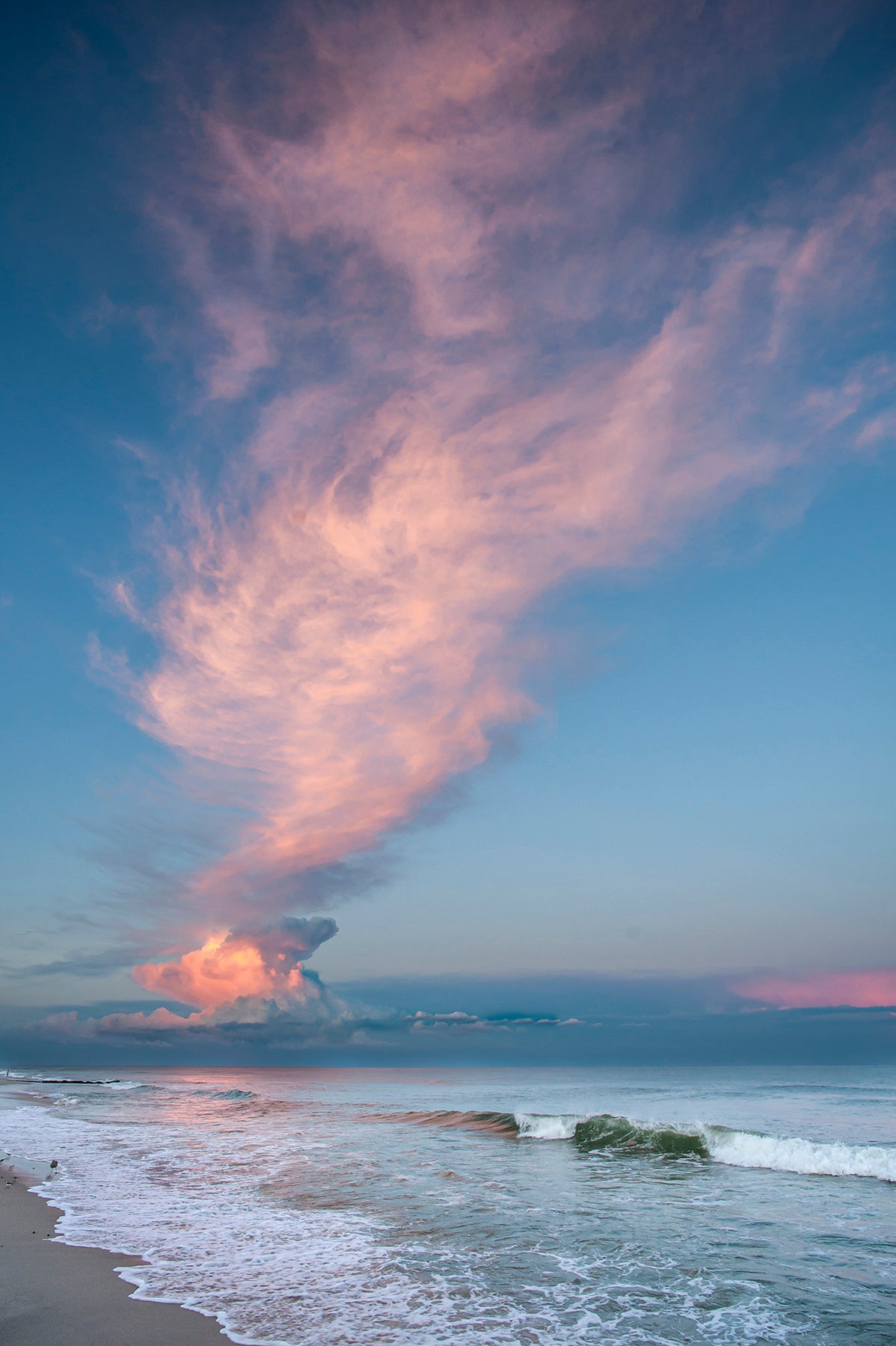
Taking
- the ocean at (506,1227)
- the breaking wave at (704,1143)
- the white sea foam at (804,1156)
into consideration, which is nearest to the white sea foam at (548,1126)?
the breaking wave at (704,1143)

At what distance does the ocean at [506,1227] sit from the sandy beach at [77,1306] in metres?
0.47

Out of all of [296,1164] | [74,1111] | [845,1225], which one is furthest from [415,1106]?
A: [845,1225]

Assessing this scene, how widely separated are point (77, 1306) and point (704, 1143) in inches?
1116

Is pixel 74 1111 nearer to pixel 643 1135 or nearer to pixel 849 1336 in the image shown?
pixel 643 1135

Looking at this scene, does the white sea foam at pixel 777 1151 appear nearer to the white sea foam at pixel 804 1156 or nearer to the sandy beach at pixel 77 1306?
the white sea foam at pixel 804 1156

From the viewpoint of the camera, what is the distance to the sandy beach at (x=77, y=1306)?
29.2ft

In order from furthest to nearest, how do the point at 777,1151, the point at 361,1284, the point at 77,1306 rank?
1. the point at 777,1151
2. the point at 361,1284
3. the point at 77,1306

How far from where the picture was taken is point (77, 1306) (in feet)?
32.5

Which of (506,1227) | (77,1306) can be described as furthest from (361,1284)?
(506,1227)

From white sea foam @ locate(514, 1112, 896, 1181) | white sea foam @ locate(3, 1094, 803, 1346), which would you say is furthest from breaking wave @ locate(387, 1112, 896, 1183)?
white sea foam @ locate(3, 1094, 803, 1346)

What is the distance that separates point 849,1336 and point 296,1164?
20.0 m

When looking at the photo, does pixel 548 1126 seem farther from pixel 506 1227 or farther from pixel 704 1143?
pixel 506 1227

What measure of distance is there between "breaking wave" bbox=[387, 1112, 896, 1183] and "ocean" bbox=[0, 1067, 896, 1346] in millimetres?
136

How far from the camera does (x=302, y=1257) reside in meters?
12.9
